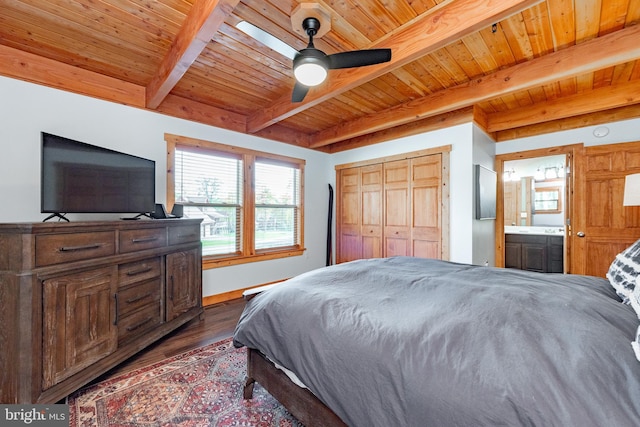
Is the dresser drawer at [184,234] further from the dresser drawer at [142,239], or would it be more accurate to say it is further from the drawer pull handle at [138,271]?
the drawer pull handle at [138,271]

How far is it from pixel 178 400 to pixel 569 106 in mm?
4896

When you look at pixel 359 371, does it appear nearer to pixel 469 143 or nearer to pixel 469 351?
pixel 469 351

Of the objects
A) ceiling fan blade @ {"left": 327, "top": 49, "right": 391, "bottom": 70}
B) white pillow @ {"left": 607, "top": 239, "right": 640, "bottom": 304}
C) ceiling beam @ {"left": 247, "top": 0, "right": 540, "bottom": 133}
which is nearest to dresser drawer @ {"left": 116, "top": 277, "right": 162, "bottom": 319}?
ceiling fan blade @ {"left": 327, "top": 49, "right": 391, "bottom": 70}

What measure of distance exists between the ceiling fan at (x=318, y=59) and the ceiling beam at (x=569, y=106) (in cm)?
288

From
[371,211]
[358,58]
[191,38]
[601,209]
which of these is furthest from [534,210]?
[191,38]

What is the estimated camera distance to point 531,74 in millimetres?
2525

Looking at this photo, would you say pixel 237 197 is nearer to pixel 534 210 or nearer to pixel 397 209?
pixel 397 209

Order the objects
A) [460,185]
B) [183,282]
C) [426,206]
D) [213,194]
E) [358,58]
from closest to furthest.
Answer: [358,58], [183,282], [460,185], [213,194], [426,206]

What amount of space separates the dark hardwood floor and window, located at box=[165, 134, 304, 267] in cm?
66

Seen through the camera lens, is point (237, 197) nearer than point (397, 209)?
Yes

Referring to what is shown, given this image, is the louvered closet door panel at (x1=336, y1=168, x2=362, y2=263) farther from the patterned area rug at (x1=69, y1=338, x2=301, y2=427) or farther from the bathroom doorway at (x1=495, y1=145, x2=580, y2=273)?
the patterned area rug at (x1=69, y1=338, x2=301, y2=427)

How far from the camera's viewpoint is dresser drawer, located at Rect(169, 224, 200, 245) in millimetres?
2640

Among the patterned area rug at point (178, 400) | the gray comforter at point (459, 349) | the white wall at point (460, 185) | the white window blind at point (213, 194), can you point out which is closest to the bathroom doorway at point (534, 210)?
the white wall at point (460, 185)

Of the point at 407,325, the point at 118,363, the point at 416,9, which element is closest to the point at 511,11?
the point at 416,9
